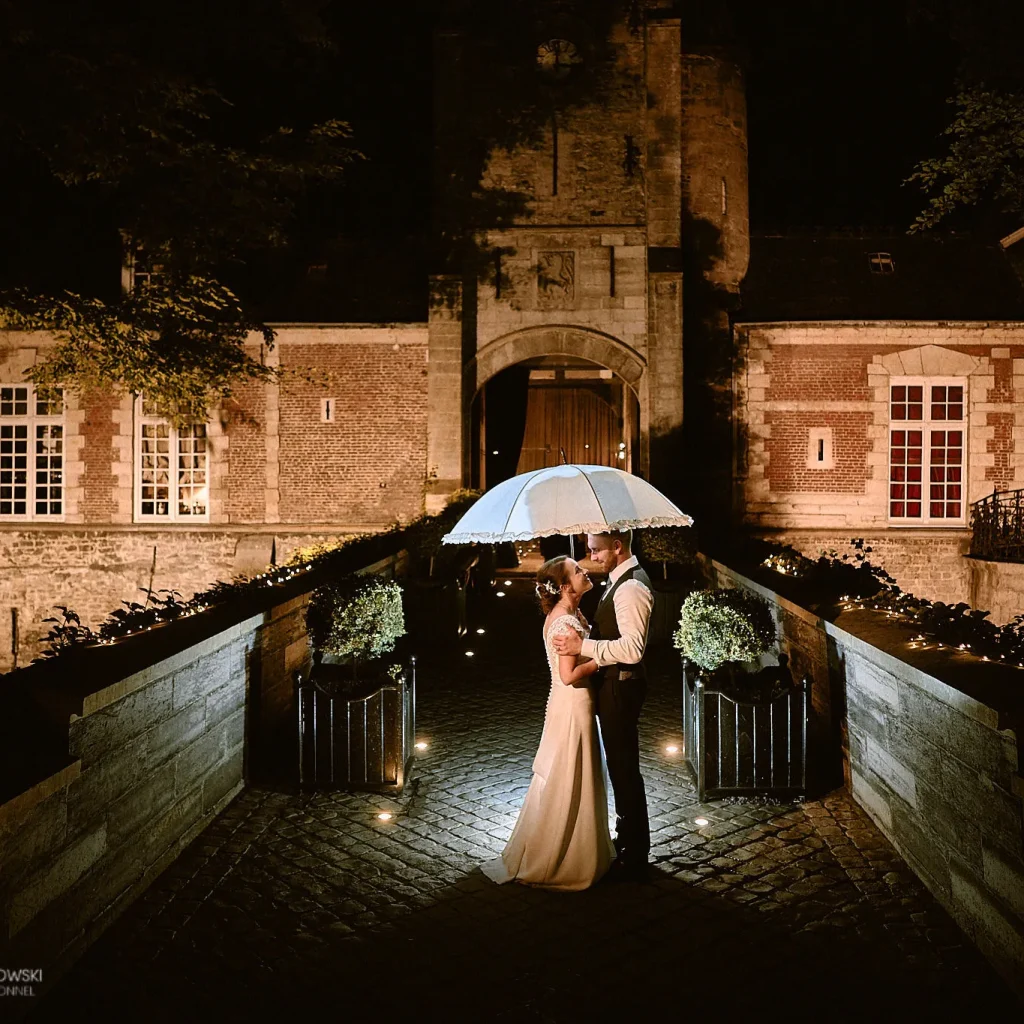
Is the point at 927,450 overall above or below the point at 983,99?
below

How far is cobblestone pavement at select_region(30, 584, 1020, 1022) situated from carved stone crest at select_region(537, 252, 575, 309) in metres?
12.0

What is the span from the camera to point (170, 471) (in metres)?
16.7

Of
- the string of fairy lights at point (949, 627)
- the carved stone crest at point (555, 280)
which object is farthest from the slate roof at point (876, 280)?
the string of fairy lights at point (949, 627)

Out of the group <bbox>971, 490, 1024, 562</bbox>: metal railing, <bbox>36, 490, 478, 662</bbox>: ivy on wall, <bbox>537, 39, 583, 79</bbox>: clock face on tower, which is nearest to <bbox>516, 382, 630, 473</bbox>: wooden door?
<bbox>36, 490, 478, 662</bbox>: ivy on wall

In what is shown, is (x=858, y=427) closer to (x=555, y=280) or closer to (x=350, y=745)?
(x=555, y=280)

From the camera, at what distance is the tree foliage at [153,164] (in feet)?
30.6

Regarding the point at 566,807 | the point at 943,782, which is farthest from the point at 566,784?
the point at 943,782

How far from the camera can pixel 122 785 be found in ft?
12.2

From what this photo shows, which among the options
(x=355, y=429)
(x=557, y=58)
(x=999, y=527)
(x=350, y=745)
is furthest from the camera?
(x=355, y=429)

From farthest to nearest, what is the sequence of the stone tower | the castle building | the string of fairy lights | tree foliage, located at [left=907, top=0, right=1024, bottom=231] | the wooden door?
the wooden door → the castle building → the stone tower → tree foliage, located at [left=907, top=0, right=1024, bottom=231] → the string of fairy lights

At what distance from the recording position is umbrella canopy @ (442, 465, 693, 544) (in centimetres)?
435

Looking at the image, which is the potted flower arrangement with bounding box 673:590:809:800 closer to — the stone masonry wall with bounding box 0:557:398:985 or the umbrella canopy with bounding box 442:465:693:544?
the umbrella canopy with bounding box 442:465:693:544

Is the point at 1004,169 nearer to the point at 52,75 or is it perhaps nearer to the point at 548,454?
the point at 52,75

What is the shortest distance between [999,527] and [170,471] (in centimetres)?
1562
